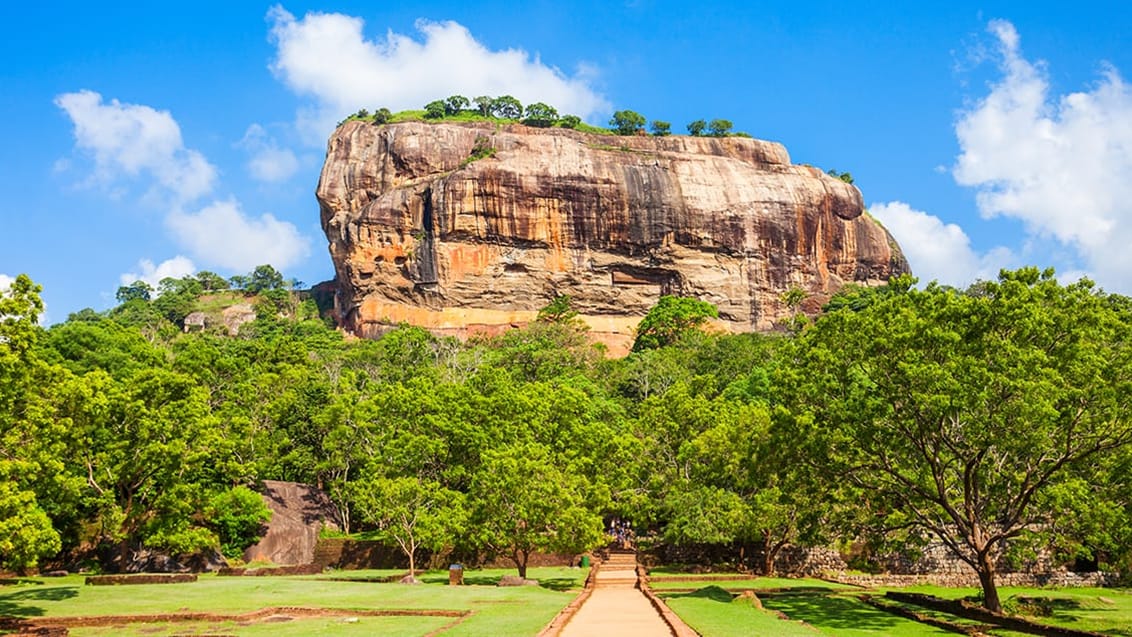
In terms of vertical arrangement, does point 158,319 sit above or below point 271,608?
above

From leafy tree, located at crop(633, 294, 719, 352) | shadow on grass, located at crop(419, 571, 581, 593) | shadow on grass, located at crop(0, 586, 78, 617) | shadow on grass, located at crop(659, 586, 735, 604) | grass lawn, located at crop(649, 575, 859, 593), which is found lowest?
grass lawn, located at crop(649, 575, 859, 593)

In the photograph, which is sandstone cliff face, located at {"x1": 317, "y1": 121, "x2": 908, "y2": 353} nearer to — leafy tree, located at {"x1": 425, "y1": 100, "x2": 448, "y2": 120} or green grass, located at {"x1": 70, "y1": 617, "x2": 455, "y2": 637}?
leafy tree, located at {"x1": 425, "y1": 100, "x2": 448, "y2": 120}

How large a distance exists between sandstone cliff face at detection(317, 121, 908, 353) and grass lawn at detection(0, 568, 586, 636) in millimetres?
63607

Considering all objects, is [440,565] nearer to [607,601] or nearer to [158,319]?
[607,601]

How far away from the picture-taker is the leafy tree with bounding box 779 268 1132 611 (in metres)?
20.5

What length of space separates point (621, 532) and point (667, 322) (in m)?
40.6

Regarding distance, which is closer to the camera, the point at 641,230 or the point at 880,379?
the point at 880,379

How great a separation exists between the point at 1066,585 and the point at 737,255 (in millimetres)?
68793

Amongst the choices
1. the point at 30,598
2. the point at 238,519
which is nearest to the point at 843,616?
the point at 30,598

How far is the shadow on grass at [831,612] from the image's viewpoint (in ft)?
65.4

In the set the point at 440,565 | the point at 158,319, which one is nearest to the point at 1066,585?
the point at 440,565

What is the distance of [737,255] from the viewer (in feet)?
319

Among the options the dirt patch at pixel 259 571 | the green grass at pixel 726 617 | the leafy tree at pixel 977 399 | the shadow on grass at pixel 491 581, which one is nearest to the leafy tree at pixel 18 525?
the dirt patch at pixel 259 571

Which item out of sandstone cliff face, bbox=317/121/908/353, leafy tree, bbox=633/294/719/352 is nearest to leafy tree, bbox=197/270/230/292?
sandstone cliff face, bbox=317/121/908/353
